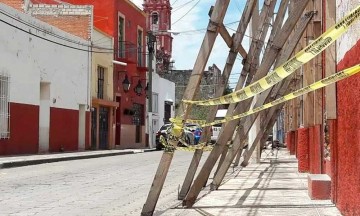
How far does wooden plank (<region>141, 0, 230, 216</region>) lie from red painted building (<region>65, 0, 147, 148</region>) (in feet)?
89.5

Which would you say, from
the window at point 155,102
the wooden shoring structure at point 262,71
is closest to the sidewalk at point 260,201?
the wooden shoring structure at point 262,71

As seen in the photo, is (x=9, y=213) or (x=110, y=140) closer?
(x=9, y=213)

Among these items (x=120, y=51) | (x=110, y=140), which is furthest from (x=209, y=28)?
(x=120, y=51)

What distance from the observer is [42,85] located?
25562 millimetres

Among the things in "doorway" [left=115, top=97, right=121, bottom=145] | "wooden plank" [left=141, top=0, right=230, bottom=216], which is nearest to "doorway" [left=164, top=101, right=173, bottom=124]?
"doorway" [left=115, top=97, right=121, bottom=145]

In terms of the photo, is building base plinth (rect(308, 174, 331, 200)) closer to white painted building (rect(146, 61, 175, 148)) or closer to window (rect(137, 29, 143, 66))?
window (rect(137, 29, 143, 66))

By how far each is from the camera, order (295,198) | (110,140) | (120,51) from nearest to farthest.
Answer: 1. (295,198)
2. (110,140)
3. (120,51)

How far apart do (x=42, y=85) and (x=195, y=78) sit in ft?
62.6

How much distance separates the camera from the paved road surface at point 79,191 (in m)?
8.63

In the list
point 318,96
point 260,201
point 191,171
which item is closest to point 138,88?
point 318,96

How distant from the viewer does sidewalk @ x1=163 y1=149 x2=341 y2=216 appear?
771cm

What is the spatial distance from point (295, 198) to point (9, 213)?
443 centimetres

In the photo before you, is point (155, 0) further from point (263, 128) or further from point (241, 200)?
point (241, 200)

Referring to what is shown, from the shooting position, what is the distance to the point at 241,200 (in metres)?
8.98
